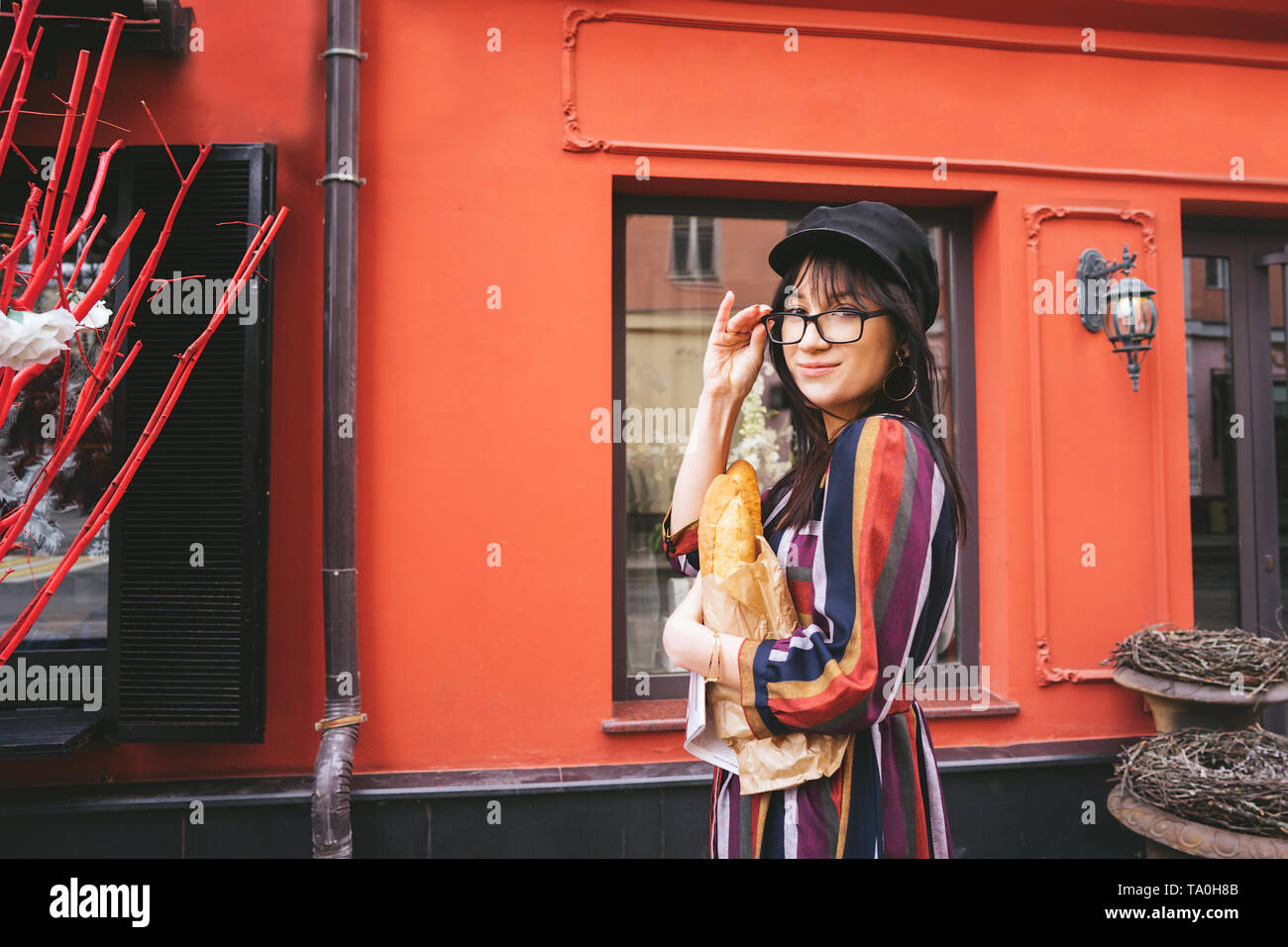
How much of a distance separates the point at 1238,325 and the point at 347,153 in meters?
4.55

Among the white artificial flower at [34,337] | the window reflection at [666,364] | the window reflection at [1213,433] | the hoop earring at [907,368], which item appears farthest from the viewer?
the window reflection at [1213,433]

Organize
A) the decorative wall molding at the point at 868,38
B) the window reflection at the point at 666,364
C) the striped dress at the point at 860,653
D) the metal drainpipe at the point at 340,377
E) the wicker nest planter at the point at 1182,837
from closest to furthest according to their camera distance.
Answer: the striped dress at the point at 860,653 → the wicker nest planter at the point at 1182,837 → the metal drainpipe at the point at 340,377 → the decorative wall molding at the point at 868,38 → the window reflection at the point at 666,364

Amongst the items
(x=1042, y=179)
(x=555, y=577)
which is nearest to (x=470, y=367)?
(x=555, y=577)

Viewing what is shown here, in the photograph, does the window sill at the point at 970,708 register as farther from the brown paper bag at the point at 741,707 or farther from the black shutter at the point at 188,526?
the black shutter at the point at 188,526

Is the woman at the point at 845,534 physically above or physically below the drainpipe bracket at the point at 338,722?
above

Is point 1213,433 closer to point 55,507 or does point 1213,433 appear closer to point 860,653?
point 860,653

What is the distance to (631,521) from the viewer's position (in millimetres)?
3971

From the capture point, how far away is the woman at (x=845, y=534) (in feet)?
4.31

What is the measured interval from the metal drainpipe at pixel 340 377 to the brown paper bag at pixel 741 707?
7.61ft

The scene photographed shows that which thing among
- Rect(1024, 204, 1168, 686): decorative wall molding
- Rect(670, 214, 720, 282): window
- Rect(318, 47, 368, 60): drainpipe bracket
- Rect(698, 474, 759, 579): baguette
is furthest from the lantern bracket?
Rect(318, 47, 368, 60): drainpipe bracket

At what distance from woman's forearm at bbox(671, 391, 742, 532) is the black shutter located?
7.43 feet

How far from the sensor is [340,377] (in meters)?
3.36

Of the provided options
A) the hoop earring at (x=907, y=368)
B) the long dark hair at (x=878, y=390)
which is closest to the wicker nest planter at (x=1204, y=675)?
the long dark hair at (x=878, y=390)

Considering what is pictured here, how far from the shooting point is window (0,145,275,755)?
3.20 meters
